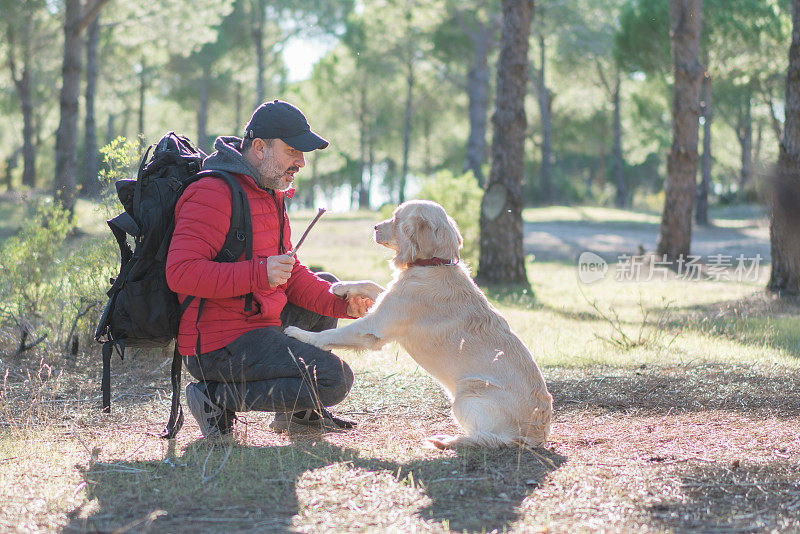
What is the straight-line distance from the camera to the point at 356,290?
4.13 metres

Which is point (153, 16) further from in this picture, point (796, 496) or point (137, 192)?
point (796, 496)

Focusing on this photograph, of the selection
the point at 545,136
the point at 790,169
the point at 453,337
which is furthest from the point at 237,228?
the point at 545,136

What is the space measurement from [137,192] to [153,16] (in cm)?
1403

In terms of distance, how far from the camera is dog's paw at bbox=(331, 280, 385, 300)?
4.12m

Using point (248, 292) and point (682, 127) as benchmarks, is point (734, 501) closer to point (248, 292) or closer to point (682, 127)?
point (248, 292)

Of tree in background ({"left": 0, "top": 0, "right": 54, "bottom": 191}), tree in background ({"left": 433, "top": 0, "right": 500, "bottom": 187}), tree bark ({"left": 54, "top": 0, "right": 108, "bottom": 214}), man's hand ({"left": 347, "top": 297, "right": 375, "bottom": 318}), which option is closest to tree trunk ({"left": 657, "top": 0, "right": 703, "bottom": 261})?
tree bark ({"left": 54, "top": 0, "right": 108, "bottom": 214})

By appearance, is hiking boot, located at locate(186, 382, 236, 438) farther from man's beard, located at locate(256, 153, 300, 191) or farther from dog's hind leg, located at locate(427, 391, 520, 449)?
dog's hind leg, located at locate(427, 391, 520, 449)

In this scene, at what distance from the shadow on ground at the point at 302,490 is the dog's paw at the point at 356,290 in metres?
0.81

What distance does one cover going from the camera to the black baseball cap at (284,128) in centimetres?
390

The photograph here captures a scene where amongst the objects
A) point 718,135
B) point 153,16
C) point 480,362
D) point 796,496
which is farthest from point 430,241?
point 718,135

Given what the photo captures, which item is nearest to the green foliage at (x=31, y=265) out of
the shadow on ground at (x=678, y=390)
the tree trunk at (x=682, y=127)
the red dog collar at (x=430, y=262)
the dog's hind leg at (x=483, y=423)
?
the red dog collar at (x=430, y=262)

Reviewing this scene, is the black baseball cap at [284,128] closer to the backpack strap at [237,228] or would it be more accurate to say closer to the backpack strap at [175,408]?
the backpack strap at [237,228]

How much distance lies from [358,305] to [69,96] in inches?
440

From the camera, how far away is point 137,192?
3855 mm
